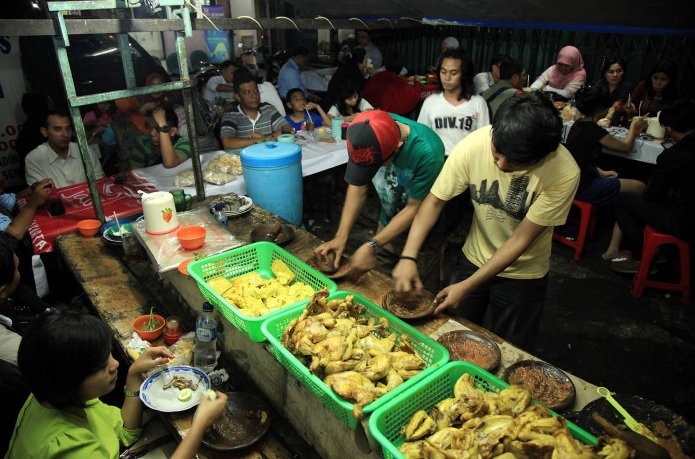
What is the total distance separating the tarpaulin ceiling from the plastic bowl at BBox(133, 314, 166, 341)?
140 inches

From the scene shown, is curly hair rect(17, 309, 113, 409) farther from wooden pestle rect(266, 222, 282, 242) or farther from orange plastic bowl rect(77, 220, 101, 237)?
orange plastic bowl rect(77, 220, 101, 237)

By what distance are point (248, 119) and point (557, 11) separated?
149 inches

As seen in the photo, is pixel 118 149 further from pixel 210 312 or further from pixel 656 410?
pixel 656 410

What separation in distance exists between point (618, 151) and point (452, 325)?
4.61 m

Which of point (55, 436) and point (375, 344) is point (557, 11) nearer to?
point (375, 344)

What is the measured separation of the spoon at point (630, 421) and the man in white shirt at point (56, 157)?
4632mm

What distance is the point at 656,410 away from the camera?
1826 mm

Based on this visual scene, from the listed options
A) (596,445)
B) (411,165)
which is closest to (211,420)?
(596,445)

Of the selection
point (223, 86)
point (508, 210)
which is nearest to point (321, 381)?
point (508, 210)

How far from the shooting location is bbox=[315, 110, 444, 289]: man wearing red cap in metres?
2.84

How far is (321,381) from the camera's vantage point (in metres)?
1.75

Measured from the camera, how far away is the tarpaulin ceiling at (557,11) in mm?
3049

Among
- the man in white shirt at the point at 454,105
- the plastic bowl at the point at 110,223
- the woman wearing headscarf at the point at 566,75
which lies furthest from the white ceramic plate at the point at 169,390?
the woman wearing headscarf at the point at 566,75

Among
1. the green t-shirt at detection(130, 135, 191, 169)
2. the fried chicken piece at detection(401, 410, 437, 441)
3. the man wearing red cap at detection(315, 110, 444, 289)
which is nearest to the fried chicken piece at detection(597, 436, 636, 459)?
the fried chicken piece at detection(401, 410, 437, 441)
